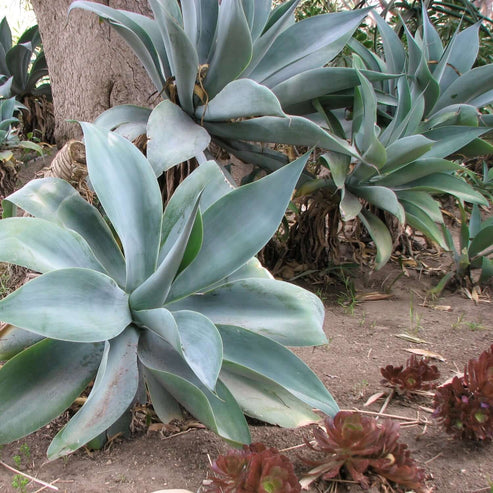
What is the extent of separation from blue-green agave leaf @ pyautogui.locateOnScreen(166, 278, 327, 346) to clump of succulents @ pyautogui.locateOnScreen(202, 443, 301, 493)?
0.25 metres

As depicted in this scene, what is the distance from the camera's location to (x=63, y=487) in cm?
102

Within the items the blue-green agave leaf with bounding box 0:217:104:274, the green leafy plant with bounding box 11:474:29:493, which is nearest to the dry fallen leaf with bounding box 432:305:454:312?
the blue-green agave leaf with bounding box 0:217:104:274

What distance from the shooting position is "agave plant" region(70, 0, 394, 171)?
4.94 ft

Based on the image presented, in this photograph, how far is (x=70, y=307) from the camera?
0.94 metres

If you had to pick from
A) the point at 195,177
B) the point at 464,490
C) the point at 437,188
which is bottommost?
the point at 464,490

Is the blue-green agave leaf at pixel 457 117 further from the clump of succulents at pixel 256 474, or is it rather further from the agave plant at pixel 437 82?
the clump of succulents at pixel 256 474

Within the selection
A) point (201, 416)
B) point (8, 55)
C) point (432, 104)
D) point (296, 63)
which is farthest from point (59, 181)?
point (8, 55)

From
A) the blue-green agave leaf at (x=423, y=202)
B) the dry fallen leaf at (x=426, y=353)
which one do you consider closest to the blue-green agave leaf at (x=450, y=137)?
the blue-green agave leaf at (x=423, y=202)

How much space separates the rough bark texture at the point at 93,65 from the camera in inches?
78.3

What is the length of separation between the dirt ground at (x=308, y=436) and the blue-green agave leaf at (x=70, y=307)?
0.31 m

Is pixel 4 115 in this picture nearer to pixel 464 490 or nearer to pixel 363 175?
pixel 363 175

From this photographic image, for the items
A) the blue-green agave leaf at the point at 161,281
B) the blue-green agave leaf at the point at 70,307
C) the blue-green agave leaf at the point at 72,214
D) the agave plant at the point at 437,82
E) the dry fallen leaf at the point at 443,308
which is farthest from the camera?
the dry fallen leaf at the point at 443,308

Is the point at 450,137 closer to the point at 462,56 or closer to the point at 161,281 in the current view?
the point at 462,56

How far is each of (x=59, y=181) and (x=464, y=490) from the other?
107 cm
